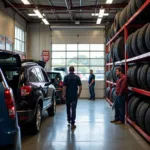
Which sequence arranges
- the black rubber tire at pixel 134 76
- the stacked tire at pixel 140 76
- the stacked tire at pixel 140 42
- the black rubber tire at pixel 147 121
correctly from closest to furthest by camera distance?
the black rubber tire at pixel 147 121 < the stacked tire at pixel 140 42 < the stacked tire at pixel 140 76 < the black rubber tire at pixel 134 76

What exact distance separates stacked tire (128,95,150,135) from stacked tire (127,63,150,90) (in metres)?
0.40

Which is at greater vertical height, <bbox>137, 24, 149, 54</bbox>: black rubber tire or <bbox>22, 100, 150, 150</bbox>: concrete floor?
<bbox>137, 24, 149, 54</bbox>: black rubber tire

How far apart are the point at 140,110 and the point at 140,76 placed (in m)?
0.86

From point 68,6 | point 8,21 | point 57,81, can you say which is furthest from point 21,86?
point 8,21

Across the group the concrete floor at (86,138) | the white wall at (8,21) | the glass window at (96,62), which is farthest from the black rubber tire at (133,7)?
the glass window at (96,62)

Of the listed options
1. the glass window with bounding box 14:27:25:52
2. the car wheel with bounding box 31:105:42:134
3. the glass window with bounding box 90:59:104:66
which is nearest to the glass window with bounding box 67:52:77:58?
the glass window with bounding box 90:59:104:66

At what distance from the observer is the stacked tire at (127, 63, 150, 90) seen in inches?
238

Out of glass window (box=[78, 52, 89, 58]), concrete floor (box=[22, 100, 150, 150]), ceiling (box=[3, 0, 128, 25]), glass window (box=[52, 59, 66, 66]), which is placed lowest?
concrete floor (box=[22, 100, 150, 150])

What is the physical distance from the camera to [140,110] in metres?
6.40

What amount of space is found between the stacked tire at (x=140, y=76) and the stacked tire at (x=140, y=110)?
0.40m

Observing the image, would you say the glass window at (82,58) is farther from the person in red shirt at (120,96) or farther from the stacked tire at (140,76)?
the stacked tire at (140,76)

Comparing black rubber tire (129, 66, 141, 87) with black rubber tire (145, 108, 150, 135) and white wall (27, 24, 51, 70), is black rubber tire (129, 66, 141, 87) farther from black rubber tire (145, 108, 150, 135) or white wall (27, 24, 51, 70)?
white wall (27, 24, 51, 70)

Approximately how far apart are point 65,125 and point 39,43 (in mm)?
11125

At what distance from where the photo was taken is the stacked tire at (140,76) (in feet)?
19.9
